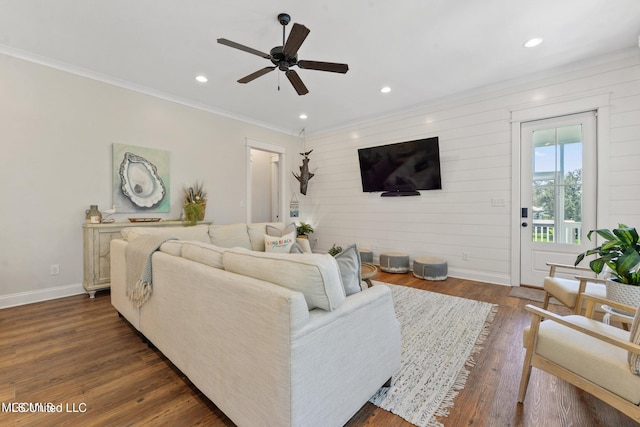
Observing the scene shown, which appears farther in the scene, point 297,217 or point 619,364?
point 297,217

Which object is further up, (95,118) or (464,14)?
(464,14)

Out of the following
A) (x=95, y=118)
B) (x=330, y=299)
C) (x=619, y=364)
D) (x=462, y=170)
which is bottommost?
(x=619, y=364)

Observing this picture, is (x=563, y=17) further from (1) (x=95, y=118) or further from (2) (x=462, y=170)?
(1) (x=95, y=118)

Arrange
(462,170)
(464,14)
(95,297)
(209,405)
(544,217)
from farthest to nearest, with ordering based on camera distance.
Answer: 1. (462,170)
2. (544,217)
3. (95,297)
4. (464,14)
5. (209,405)

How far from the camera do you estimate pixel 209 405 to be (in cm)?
151

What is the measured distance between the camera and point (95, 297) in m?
3.28

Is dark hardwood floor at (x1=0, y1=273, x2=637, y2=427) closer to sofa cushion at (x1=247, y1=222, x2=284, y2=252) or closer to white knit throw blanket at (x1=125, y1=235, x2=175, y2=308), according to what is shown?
white knit throw blanket at (x1=125, y1=235, x2=175, y2=308)

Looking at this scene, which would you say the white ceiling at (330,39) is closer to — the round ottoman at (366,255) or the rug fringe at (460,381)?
the round ottoman at (366,255)

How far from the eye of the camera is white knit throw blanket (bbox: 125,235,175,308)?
77.4 inches

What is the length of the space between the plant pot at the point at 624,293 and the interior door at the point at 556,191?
2.08m

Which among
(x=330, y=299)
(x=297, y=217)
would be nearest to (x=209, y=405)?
(x=330, y=299)

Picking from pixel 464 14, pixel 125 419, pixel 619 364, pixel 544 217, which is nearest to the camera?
pixel 619 364

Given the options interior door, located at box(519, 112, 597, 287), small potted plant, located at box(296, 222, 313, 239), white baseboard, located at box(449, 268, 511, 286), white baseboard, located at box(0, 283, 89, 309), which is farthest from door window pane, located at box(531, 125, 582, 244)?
white baseboard, located at box(0, 283, 89, 309)

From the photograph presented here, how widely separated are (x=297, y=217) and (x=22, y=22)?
4.74 metres
